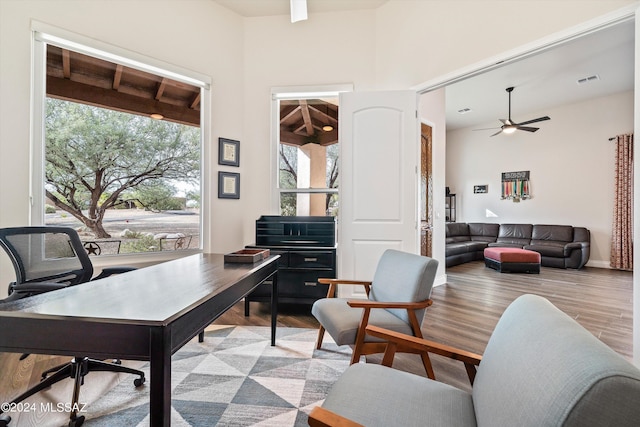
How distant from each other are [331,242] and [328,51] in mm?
Answer: 2323

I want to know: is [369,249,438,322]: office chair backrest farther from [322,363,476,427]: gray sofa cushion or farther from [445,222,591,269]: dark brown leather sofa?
[445,222,591,269]: dark brown leather sofa

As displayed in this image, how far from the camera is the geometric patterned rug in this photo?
1600mm

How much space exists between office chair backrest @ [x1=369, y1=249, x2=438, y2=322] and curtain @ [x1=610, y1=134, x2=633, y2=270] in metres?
6.12

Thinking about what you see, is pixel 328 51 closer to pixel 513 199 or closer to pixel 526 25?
pixel 526 25

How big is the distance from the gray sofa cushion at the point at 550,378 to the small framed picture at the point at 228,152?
3269 mm

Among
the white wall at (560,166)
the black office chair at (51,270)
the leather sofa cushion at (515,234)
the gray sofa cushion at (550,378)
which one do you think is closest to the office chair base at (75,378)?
the black office chair at (51,270)

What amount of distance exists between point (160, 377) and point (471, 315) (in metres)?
3.21

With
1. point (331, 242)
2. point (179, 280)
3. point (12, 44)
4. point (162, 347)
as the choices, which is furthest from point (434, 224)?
point (12, 44)

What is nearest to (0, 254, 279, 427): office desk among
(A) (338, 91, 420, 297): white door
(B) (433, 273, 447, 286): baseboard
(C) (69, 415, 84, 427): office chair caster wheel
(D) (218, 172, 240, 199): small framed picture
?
(C) (69, 415, 84, 427): office chair caster wheel

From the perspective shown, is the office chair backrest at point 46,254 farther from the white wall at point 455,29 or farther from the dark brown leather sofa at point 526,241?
the dark brown leather sofa at point 526,241

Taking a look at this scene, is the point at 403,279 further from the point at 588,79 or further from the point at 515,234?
the point at 515,234

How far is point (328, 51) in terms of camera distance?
12.2 feet

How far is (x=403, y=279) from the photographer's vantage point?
6.70 feet

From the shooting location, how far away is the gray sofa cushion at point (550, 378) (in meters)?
0.55
